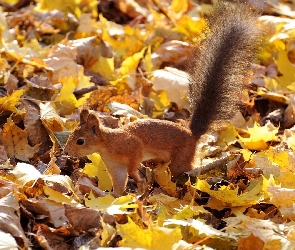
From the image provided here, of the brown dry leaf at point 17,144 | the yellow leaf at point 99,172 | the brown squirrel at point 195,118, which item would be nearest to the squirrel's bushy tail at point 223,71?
the brown squirrel at point 195,118

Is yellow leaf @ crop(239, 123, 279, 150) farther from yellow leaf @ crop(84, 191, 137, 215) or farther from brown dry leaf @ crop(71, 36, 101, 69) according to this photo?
brown dry leaf @ crop(71, 36, 101, 69)

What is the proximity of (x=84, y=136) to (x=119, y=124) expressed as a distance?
1.63ft

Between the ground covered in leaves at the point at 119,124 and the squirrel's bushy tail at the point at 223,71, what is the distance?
0.14 m

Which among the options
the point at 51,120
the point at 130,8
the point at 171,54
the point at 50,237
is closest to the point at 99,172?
the point at 51,120

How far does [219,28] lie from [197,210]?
2.81 ft

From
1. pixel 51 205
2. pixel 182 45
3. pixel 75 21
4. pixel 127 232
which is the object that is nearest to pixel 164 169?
pixel 51 205

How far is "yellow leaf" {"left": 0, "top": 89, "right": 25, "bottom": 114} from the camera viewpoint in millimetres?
2541

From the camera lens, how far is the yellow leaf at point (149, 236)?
66.3 inches

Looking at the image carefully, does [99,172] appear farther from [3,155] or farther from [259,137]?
[259,137]

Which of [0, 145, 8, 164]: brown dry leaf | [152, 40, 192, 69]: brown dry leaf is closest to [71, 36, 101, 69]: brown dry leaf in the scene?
[152, 40, 192, 69]: brown dry leaf

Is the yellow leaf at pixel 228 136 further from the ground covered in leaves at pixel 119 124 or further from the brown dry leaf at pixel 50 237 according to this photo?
the brown dry leaf at pixel 50 237

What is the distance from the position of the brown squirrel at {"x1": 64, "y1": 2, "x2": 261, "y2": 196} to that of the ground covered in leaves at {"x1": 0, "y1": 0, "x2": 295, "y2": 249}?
0.30 ft

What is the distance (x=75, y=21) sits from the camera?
4.13 metres

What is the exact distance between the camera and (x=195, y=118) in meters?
2.52
